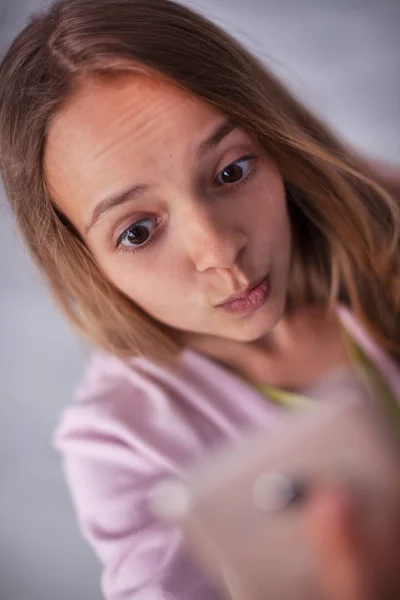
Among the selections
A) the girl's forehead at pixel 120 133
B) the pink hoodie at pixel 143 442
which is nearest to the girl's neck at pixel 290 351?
the pink hoodie at pixel 143 442

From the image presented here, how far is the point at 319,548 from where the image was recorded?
0.27 metres

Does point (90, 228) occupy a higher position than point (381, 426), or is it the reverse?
point (90, 228)

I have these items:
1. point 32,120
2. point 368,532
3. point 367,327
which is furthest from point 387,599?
point 32,120

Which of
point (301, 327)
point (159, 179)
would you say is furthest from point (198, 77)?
point (301, 327)

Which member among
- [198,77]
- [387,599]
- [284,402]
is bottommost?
[387,599]

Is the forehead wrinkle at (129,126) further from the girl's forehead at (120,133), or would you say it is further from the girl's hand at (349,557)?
the girl's hand at (349,557)

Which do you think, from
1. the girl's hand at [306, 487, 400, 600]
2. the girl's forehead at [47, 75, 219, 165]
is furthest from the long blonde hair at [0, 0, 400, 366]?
the girl's hand at [306, 487, 400, 600]

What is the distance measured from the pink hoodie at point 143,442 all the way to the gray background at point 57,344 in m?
0.01

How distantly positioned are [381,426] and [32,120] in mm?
212

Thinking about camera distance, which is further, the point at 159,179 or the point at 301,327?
the point at 301,327

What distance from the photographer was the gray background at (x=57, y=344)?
31cm

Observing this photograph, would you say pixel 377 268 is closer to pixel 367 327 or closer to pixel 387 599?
pixel 367 327

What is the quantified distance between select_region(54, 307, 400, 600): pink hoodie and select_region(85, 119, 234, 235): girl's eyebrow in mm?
94

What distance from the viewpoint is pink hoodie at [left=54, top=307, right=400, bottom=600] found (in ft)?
0.98
